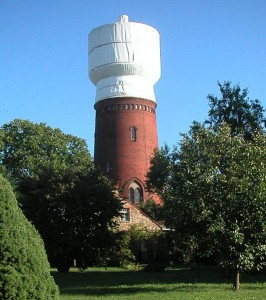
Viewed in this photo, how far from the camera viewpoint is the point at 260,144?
19234mm

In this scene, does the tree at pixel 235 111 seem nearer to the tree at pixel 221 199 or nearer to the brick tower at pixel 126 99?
the tree at pixel 221 199

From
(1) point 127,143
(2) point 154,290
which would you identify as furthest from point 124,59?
(2) point 154,290

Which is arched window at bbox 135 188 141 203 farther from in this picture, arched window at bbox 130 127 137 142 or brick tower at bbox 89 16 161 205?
arched window at bbox 130 127 137 142

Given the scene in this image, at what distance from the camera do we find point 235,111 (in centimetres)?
2869

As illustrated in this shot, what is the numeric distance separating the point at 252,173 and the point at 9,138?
103ft

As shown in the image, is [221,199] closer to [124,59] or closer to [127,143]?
A: [127,143]

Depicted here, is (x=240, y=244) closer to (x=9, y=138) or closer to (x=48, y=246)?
(x=48, y=246)

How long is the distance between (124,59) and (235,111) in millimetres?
19817

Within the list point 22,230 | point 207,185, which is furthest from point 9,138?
point 22,230

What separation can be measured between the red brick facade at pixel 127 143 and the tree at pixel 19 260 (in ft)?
124

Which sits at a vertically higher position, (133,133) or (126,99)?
(126,99)

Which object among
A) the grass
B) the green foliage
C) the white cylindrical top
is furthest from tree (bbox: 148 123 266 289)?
the white cylindrical top

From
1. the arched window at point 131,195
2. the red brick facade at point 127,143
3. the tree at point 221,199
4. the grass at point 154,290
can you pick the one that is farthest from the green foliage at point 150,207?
the tree at point 221,199

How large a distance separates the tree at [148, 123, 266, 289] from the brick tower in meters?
27.1
